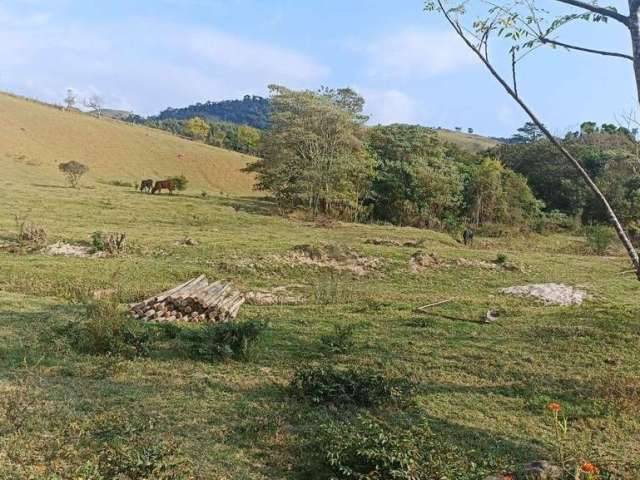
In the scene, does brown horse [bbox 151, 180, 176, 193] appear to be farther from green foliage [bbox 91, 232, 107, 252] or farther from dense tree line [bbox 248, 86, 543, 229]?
green foliage [bbox 91, 232, 107, 252]

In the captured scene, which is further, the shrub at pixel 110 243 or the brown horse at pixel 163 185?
the brown horse at pixel 163 185

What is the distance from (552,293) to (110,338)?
1036cm

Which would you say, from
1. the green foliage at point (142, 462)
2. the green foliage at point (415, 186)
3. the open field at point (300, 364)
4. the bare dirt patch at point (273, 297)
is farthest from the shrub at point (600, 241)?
the green foliage at point (142, 462)

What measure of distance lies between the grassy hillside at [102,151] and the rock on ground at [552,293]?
3114 cm

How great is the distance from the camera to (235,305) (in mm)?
→ 9875

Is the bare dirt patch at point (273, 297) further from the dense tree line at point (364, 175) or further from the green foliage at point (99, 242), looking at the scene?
the dense tree line at point (364, 175)

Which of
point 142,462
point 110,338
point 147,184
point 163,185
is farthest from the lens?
point 147,184

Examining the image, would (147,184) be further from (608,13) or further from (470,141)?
(470,141)

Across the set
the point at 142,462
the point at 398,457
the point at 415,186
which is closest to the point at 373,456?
the point at 398,457

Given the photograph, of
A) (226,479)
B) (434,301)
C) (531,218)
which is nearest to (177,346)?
(226,479)

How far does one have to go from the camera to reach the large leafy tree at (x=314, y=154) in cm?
2895

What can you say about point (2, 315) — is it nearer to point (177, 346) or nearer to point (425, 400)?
point (177, 346)

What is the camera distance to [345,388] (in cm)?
597

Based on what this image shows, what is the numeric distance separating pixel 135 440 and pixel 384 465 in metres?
2.06
